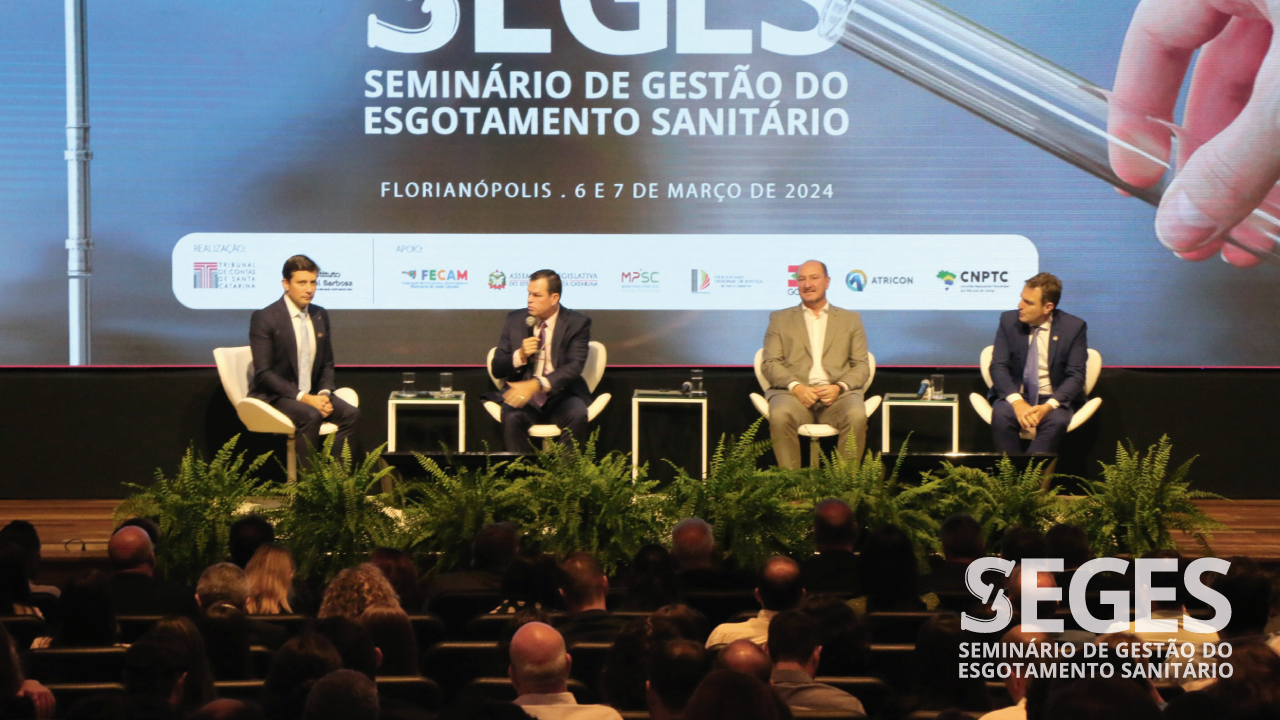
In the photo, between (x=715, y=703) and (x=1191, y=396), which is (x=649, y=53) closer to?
(x=1191, y=396)

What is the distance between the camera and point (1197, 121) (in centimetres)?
659

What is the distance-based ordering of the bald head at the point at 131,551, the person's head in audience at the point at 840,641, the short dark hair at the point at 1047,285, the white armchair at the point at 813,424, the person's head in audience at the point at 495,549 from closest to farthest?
the person's head in audience at the point at 840,641 < the bald head at the point at 131,551 < the person's head in audience at the point at 495,549 < the white armchair at the point at 813,424 < the short dark hair at the point at 1047,285

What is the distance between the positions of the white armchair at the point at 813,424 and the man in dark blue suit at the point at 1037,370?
0.60m

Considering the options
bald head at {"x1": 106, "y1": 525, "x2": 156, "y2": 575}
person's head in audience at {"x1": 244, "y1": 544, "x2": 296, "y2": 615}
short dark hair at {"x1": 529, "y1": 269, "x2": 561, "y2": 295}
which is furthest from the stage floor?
short dark hair at {"x1": 529, "y1": 269, "x2": 561, "y2": 295}

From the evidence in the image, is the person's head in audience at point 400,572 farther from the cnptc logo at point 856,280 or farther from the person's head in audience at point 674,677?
the cnptc logo at point 856,280

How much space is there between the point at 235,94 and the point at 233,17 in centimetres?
40

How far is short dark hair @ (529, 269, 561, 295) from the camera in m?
6.39

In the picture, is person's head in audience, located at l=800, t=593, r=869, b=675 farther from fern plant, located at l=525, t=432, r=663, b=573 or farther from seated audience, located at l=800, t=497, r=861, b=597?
fern plant, located at l=525, t=432, r=663, b=573

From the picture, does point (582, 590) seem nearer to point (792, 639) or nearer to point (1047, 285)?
point (792, 639)

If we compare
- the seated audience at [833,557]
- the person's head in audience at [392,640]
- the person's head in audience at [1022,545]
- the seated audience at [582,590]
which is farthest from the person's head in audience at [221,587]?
the person's head in audience at [1022,545]

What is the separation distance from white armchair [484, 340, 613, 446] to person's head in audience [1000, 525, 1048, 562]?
2.96 metres

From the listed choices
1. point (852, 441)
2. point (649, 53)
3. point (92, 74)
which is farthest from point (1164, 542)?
point (92, 74)

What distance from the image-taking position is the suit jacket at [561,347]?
6.35 m

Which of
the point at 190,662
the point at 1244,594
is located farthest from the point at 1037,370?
the point at 190,662
